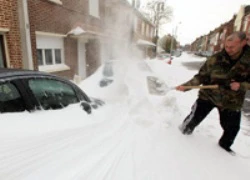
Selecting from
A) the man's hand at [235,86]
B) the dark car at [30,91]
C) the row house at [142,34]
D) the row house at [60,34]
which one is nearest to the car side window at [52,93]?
the dark car at [30,91]

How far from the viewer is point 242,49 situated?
2264mm

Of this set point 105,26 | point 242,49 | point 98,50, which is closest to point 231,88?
point 242,49

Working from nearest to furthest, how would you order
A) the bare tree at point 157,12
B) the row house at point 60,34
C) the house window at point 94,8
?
the row house at point 60,34
the house window at point 94,8
the bare tree at point 157,12

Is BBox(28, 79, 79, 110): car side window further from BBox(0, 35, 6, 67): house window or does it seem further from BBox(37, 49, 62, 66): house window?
BBox(37, 49, 62, 66): house window

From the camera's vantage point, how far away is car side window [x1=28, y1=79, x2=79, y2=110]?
5.85 ft

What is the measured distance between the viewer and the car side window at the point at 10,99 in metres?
1.50

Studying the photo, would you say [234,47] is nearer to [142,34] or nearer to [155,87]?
[155,87]

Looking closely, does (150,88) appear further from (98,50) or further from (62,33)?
(98,50)

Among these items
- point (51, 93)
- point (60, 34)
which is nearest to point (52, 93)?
point (51, 93)

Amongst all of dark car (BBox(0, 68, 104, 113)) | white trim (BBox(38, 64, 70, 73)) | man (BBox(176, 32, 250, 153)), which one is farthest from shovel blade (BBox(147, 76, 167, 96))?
white trim (BBox(38, 64, 70, 73))

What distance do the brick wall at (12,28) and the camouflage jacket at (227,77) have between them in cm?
529

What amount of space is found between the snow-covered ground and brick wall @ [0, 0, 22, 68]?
3.84m

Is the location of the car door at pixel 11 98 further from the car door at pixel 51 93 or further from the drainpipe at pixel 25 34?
the drainpipe at pixel 25 34

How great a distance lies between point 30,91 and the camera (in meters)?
1.67
